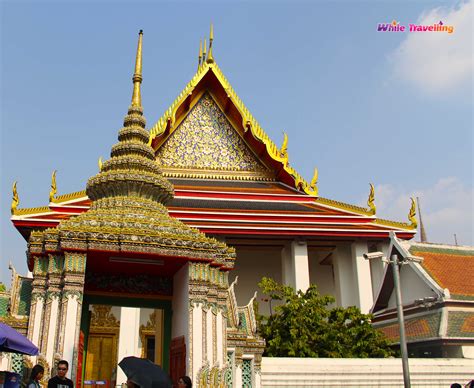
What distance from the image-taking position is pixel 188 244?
592 cm

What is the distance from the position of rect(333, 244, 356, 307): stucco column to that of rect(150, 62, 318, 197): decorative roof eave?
174 cm

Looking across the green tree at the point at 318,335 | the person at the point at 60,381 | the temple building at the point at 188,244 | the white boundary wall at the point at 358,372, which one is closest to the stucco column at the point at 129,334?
the temple building at the point at 188,244

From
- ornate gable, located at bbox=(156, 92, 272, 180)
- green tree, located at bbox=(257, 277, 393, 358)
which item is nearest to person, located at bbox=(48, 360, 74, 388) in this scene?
green tree, located at bbox=(257, 277, 393, 358)

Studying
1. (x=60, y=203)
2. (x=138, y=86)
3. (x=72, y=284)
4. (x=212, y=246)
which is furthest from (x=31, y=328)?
(x=60, y=203)

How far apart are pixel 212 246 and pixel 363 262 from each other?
31.0ft

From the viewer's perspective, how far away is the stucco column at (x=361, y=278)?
559 inches

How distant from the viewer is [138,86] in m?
8.23

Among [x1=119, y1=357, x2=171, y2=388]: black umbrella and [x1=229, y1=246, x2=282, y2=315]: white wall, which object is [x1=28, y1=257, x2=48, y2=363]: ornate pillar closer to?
[x1=119, y1=357, x2=171, y2=388]: black umbrella

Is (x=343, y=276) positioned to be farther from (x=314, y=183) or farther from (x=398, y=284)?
(x=398, y=284)

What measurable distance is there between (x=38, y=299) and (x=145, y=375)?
3131 mm

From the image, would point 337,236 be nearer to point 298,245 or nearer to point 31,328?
point 298,245

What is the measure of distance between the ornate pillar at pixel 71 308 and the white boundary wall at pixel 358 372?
3.02m

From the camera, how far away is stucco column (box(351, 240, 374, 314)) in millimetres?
14191

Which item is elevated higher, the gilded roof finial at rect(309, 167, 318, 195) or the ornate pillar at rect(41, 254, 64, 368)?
the gilded roof finial at rect(309, 167, 318, 195)
